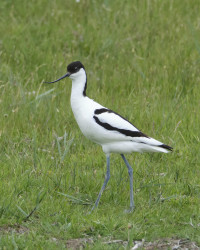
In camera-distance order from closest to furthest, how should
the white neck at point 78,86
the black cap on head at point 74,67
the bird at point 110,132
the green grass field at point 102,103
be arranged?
the green grass field at point 102,103 < the bird at point 110,132 < the white neck at point 78,86 < the black cap on head at point 74,67

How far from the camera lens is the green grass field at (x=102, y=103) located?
441 centimetres

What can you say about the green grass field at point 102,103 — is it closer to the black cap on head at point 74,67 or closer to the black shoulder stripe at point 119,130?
the black shoulder stripe at point 119,130

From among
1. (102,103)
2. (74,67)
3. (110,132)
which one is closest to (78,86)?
(74,67)

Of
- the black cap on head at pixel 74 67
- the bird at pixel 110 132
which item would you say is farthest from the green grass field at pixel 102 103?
the black cap on head at pixel 74 67

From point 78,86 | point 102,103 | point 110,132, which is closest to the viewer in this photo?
point 110,132

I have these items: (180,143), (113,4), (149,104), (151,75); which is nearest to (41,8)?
(113,4)

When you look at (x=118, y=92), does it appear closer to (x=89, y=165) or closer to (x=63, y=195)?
(x=89, y=165)

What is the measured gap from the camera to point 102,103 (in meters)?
6.52

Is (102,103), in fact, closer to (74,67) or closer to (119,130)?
(74,67)

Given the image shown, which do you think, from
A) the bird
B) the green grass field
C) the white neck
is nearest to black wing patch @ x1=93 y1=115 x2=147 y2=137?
the bird

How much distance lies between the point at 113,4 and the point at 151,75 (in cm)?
234

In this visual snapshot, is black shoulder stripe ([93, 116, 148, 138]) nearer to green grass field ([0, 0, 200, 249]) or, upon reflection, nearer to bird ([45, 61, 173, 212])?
bird ([45, 61, 173, 212])

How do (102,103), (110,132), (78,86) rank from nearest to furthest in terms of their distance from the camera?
1. (110,132)
2. (78,86)
3. (102,103)

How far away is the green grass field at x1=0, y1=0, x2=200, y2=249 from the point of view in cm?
441
